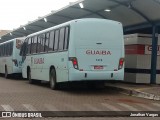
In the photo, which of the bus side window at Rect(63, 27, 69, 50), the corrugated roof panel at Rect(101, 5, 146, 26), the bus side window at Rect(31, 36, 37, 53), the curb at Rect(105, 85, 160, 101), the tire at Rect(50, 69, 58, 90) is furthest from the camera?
the bus side window at Rect(31, 36, 37, 53)

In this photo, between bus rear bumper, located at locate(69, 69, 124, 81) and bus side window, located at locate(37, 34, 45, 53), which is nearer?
bus rear bumper, located at locate(69, 69, 124, 81)

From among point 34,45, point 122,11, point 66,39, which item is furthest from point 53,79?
point 122,11

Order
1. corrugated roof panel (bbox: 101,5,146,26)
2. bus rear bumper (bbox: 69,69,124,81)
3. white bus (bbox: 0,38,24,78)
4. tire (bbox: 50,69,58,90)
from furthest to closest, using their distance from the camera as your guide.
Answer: white bus (bbox: 0,38,24,78)
corrugated roof panel (bbox: 101,5,146,26)
tire (bbox: 50,69,58,90)
bus rear bumper (bbox: 69,69,124,81)

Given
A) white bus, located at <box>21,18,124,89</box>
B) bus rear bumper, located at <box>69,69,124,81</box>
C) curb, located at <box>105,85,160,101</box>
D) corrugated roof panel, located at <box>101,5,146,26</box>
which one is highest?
corrugated roof panel, located at <box>101,5,146,26</box>

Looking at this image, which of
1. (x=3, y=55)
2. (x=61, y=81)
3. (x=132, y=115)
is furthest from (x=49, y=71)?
(x=3, y=55)

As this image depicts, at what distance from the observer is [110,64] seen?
54.5 ft

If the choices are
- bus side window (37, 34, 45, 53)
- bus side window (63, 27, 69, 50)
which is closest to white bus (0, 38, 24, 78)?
bus side window (37, 34, 45, 53)

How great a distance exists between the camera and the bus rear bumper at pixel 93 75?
16.1 metres

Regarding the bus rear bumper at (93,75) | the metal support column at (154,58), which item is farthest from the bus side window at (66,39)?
the metal support column at (154,58)

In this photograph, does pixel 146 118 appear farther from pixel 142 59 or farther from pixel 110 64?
pixel 142 59

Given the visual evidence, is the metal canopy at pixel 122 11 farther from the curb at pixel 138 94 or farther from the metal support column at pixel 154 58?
the curb at pixel 138 94

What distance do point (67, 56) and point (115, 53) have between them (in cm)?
192

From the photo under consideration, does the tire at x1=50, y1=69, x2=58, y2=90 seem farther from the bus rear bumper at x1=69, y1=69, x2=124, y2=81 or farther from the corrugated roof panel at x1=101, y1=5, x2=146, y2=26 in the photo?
the corrugated roof panel at x1=101, y1=5, x2=146, y2=26

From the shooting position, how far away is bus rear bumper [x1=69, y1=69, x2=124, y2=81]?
16109 millimetres
